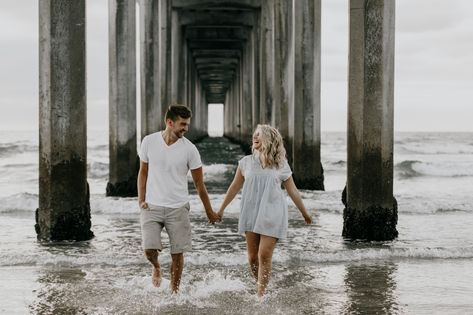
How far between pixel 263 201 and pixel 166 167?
0.69 meters

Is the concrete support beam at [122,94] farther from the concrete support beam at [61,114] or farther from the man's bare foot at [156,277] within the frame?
the man's bare foot at [156,277]

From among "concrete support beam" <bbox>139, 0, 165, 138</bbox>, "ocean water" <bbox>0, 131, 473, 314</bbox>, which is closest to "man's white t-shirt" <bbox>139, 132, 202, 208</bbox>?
"ocean water" <bbox>0, 131, 473, 314</bbox>

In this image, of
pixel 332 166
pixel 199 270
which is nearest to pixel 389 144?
pixel 199 270

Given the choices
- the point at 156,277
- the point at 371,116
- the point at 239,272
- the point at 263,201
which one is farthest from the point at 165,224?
the point at 371,116

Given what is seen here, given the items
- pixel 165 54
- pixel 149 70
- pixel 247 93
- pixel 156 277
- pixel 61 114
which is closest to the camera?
pixel 156 277

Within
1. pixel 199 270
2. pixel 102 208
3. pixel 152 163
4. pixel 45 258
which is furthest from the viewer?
pixel 102 208

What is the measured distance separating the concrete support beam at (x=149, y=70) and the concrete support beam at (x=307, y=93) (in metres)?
4.02

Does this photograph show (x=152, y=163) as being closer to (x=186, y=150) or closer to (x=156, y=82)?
(x=186, y=150)

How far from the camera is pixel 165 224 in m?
4.84

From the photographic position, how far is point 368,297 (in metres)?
5.18

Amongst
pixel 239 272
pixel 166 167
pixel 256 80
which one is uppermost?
pixel 256 80

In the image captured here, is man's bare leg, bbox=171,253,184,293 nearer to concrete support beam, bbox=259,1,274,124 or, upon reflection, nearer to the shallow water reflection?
the shallow water reflection

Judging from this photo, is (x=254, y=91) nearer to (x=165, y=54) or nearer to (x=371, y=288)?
(x=165, y=54)

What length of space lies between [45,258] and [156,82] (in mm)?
10819
